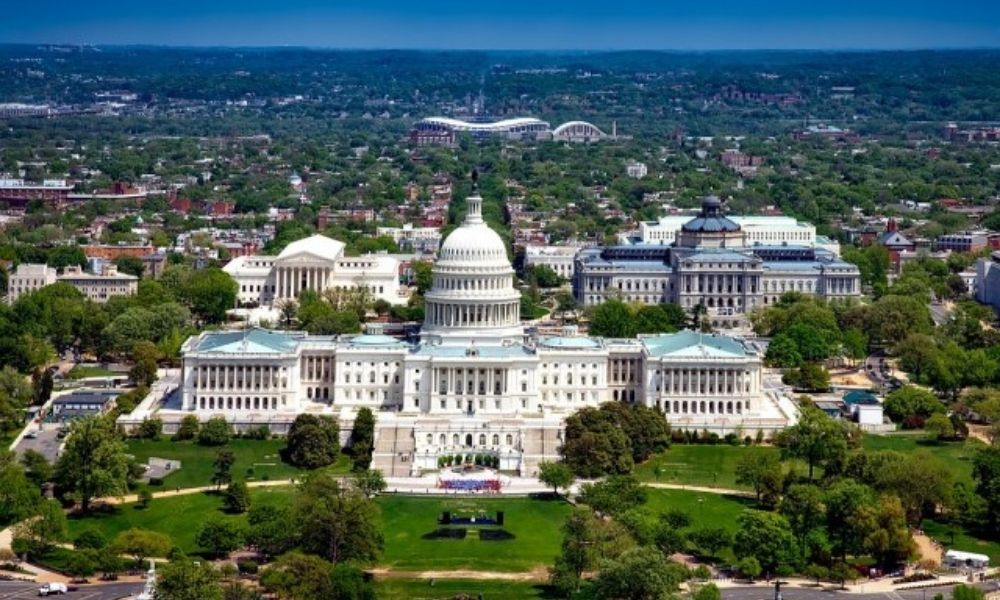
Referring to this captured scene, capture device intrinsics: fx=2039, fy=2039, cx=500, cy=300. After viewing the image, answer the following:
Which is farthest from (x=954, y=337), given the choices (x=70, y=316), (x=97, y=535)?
(x=97, y=535)

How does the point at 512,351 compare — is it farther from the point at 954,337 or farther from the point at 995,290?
the point at 995,290

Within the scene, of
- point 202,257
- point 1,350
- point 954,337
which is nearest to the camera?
point 1,350

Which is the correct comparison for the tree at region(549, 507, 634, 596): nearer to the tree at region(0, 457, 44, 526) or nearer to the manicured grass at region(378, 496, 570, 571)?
the manicured grass at region(378, 496, 570, 571)

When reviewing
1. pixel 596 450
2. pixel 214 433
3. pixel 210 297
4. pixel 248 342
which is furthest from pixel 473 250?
pixel 596 450

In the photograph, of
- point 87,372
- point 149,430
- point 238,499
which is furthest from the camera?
point 87,372

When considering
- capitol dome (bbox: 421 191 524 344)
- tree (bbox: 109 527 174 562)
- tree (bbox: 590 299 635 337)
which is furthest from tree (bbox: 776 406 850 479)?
tree (bbox: 109 527 174 562)

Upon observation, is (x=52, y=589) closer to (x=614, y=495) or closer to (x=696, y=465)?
(x=614, y=495)

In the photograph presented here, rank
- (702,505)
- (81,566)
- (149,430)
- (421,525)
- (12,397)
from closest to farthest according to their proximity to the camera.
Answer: (81,566)
(421,525)
(702,505)
(149,430)
(12,397)
